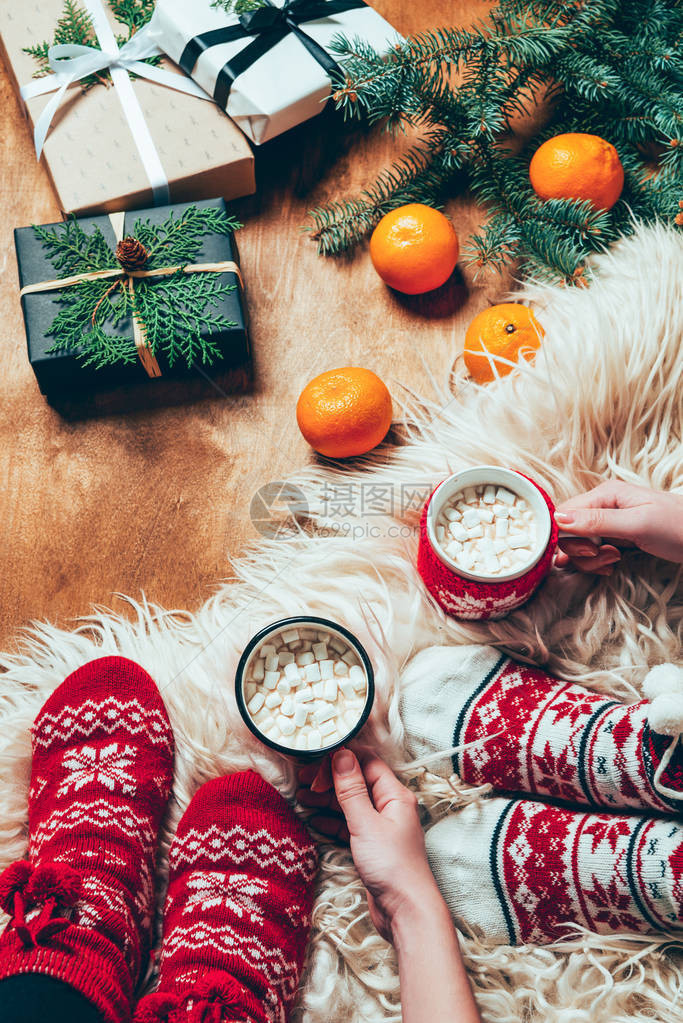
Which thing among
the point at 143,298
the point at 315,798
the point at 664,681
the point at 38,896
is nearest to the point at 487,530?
the point at 664,681

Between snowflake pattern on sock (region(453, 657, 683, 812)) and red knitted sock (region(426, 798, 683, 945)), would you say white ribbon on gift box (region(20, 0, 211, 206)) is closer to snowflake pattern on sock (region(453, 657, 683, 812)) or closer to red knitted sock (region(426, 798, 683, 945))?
snowflake pattern on sock (region(453, 657, 683, 812))

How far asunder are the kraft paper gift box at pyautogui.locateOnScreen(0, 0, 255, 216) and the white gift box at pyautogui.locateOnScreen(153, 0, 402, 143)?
3 cm

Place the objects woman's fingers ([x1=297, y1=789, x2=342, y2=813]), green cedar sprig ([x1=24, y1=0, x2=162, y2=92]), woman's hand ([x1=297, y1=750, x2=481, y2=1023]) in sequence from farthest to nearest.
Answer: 1. green cedar sprig ([x1=24, y1=0, x2=162, y2=92])
2. woman's fingers ([x1=297, y1=789, x2=342, y2=813])
3. woman's hand ([x1=297, y1=750, x2=481, y2=1023])

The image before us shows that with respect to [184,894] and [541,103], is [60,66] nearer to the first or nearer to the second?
[541,103]

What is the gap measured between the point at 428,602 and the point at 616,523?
215mm

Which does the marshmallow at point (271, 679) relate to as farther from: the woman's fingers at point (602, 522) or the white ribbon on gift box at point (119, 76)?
the white ribbon on gift box at point (119, 76)

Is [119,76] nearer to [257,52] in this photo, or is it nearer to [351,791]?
[257,52]

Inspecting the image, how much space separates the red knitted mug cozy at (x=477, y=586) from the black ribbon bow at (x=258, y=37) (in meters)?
0.55

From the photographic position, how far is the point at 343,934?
0.76 metres

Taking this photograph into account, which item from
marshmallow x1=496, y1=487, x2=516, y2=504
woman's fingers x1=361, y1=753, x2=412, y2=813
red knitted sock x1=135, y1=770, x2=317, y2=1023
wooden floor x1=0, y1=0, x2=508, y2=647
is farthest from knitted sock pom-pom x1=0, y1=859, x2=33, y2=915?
marshmallow x1=496, y1=487, x2=516, y2=504

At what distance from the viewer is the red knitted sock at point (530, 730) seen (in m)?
0.74

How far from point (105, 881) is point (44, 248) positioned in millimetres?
699

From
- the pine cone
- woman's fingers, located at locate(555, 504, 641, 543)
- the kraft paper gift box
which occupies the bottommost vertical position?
woman's fingers, located at locate(555, 504, 641, 543)

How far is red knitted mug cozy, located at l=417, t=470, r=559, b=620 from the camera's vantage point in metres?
0.71
